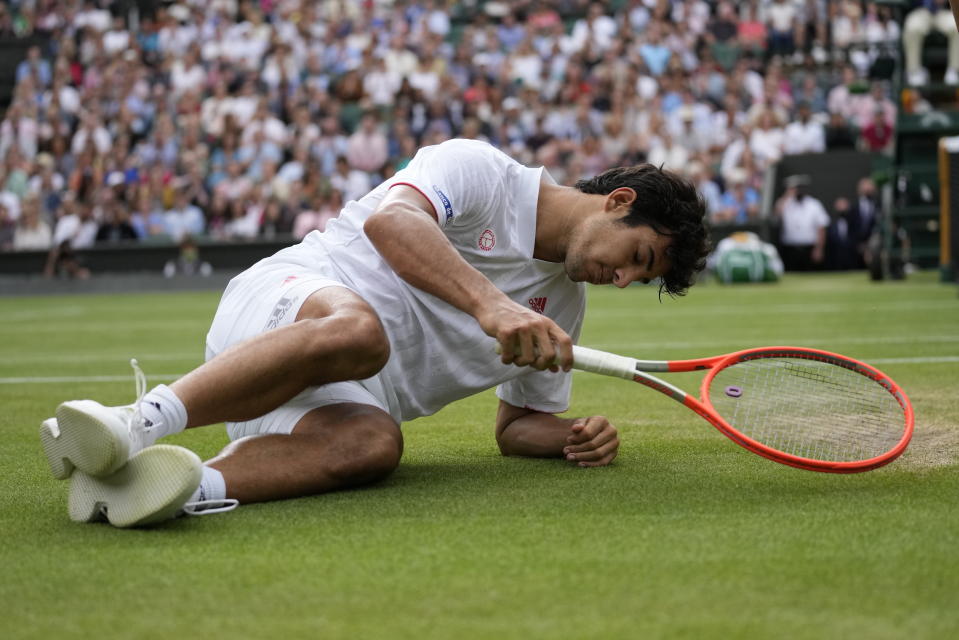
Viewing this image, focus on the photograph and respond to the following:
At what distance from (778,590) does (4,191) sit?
68.5ft

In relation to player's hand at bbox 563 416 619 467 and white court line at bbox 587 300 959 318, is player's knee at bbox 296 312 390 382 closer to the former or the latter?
player's hand at bbox 563 416 619 467

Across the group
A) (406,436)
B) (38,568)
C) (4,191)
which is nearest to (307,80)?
(4,191)

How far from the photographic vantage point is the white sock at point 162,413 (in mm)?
3090

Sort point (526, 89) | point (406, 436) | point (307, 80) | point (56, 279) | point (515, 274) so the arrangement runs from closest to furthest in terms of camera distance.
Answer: point (515, 274) → point (406, 436) → point (56, 279) → point (526, 89) → point (307, 80)

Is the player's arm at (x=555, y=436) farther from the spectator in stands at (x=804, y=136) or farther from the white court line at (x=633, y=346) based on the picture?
the spectator in stands at (x=804, y=136)

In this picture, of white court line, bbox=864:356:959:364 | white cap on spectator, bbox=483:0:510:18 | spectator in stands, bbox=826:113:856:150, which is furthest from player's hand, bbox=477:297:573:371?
white cap on spectator, bbox=483:0:510:18

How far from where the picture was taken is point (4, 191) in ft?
69.4

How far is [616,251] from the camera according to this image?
11.9ft

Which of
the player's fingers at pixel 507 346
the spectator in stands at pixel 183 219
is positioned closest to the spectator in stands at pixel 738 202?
the spectator in stands at pixel 183 219

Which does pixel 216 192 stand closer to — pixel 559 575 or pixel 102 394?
pixel 102 394

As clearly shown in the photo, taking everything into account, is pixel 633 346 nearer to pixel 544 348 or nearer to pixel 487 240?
pixel 487 240

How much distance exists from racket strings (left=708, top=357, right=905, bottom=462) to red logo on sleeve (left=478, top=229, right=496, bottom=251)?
0.81m

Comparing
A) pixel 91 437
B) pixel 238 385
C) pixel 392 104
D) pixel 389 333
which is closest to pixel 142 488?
pixel 91 437

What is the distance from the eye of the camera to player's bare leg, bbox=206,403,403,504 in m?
3.38
